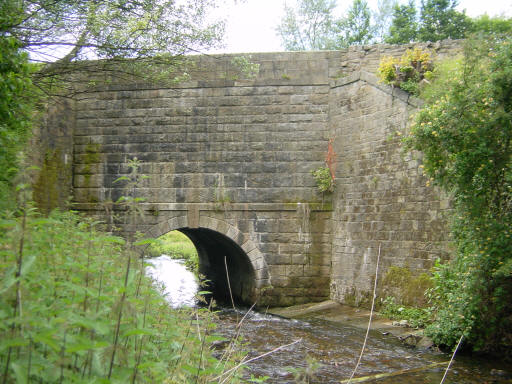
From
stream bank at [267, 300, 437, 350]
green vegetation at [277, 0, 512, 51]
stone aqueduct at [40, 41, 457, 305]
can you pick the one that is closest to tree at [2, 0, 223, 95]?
stone aqueduct at [40, 41, 457, 305]

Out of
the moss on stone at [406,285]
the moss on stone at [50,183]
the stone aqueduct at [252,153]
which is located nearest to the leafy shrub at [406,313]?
the moss on stone at [406,285]

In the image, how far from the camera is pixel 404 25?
30.7m

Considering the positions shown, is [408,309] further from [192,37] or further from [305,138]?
[192,37]

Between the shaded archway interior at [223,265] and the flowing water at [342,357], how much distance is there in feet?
8.72

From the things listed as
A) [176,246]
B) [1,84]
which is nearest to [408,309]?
[1,84]

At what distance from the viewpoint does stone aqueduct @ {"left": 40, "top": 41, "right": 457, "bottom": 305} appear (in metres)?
11.3

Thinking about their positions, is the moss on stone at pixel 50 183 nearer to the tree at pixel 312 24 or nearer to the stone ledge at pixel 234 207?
the stone ledge at pixel 234 207

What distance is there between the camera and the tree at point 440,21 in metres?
29.1

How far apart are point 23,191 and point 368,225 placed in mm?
9146

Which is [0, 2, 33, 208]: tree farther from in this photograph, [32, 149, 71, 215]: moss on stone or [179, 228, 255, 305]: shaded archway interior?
[179, 228, 255, 305]: shaded archway interior

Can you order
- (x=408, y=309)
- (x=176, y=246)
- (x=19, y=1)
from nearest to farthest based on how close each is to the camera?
1. (x=19, y=1)
2. (x=408, y=309)
3. (x=176, y=246)

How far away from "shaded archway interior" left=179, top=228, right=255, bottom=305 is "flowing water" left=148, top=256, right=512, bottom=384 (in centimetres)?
266

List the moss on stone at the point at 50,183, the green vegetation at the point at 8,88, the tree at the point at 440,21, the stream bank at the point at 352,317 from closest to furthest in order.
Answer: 1. the green vegetation at the point at 8,88
2. the stream bank at the point at 352,317
3. the moss on stone at the point at 50,183
4. the tree at the point at 440,21

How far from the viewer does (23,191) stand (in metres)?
1.97
